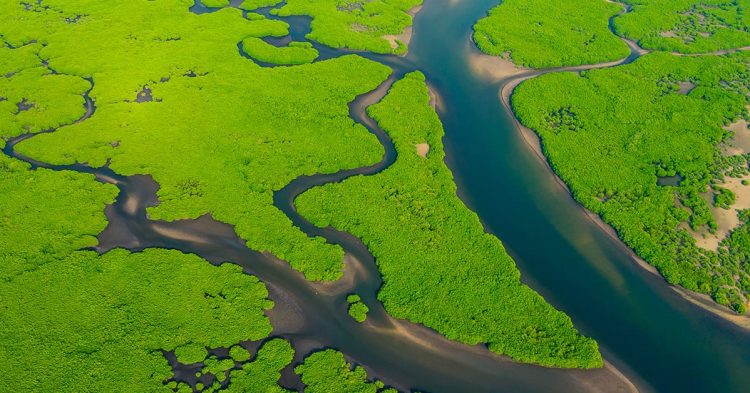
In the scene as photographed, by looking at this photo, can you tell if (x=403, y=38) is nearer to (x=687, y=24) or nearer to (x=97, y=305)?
(x=687, y=24)

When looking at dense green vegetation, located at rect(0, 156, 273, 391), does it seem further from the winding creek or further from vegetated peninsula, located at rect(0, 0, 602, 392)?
the winding creek

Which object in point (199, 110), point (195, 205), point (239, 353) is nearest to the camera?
point (239, 353)

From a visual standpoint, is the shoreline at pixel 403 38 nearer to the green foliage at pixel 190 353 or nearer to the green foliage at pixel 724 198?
the green foliage at pixel 724 198

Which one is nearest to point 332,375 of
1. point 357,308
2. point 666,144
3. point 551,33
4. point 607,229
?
point 357,308

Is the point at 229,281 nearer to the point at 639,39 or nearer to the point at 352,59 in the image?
the point at 352,59

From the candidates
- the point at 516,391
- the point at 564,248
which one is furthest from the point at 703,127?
the point at 516,391

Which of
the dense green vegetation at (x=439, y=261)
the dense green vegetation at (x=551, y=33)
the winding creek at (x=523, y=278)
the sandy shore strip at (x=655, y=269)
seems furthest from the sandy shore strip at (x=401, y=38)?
the sandy shore strip at (x=655, y=269)
